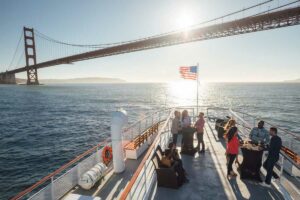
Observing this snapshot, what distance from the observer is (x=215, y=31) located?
4162 centimetres

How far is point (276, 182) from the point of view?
17.2 ft

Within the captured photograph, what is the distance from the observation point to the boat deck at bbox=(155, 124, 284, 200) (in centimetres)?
494

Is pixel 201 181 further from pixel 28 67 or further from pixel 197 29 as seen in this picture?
pixel 28 67

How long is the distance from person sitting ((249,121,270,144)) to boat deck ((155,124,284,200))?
1262mm

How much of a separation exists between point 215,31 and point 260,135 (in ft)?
130

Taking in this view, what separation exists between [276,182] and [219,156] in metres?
2.20

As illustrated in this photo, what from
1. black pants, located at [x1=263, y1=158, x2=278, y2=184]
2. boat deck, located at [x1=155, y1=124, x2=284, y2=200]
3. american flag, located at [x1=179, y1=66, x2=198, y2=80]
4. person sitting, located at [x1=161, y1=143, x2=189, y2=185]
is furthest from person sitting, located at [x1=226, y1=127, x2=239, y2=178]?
A: american flag, located at [x1=179, y1=66, x2=198, y2=80]

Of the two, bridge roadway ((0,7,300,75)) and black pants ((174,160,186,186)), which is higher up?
bridge roadway ((0,7,300,75))

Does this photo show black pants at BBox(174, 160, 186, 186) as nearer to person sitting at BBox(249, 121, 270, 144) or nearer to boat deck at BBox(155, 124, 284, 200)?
boat deck at BBox(155, 124, 284, 200)

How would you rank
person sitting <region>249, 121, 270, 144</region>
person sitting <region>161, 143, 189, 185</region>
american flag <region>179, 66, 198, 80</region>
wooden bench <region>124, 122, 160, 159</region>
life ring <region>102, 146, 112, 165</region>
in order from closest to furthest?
person sitting <region>161, 143, 189, 185</region>, person sitting <region>249, 121, 270, 144</region>, life ring <region>102, 146, 112, 165</region>, wooden bench <region>124, 122, 160, 159</region>, american flag <region>179, 66, 198, 80</region>

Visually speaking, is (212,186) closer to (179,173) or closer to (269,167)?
(179,173)

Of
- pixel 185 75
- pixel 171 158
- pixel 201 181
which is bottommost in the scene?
pixel 201 181

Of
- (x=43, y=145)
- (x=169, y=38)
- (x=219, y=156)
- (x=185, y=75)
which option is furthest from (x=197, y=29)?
(x=219, y=156)

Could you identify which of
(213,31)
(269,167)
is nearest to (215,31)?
(213,31)
